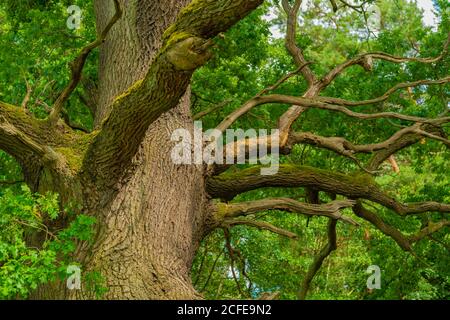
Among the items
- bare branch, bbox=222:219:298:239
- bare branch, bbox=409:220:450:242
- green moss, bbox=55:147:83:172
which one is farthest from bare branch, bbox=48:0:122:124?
bare branch, bbox=409:220:450:242

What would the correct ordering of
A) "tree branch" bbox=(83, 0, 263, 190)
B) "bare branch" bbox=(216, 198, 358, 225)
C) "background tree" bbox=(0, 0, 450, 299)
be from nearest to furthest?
1. "tree branch" bbox=(83, 0, 263, 190)
2. "background tree" bbox=(0, 0, 450, 299)
3. "bare branch" bbox=(216, 198, 358, 225)

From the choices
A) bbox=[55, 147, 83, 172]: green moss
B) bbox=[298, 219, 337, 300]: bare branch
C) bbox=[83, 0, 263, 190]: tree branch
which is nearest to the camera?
bbox=[83, 0, 263, 190]: tree branch

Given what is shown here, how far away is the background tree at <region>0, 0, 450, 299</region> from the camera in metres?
8.07

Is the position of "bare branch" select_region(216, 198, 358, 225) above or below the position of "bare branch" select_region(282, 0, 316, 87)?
below

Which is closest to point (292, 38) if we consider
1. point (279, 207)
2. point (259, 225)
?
point (279, 207)

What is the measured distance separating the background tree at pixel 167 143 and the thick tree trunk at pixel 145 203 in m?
0.02

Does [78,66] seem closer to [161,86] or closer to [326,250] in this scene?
[161,86]

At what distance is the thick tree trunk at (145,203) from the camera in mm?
8547

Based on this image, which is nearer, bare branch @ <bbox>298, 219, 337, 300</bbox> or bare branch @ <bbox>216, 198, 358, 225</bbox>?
bare branch @ <bbox>216, 198, 358, 225</bbox>

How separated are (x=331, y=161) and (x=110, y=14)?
239 inches

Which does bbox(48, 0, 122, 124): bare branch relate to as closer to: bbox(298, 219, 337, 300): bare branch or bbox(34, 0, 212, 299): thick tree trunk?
bbox(34, 0, 212, 299): thick tree trunk

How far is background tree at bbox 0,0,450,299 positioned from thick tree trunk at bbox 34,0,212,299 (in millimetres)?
17

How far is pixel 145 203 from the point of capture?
29.8 feet

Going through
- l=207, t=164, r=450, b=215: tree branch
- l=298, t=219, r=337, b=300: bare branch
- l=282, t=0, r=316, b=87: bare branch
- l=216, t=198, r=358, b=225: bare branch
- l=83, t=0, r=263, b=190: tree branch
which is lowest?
l=298, t=219, r=337, b=300: bare branch
